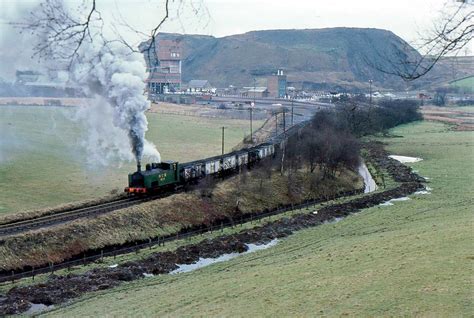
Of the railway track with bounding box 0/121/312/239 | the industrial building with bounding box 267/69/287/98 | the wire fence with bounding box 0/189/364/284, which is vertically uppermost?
the industrial building with bounding box 267/69/287/98

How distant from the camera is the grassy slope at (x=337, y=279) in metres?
13.7

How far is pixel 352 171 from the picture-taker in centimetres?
5094

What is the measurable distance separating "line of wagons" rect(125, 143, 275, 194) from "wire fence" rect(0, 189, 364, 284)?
4201mm

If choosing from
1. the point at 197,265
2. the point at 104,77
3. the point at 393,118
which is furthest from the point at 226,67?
the point at 197,265

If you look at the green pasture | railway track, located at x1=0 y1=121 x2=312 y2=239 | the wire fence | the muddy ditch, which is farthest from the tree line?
the green pasture

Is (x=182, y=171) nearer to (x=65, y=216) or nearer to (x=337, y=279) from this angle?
(x=65, y=216)

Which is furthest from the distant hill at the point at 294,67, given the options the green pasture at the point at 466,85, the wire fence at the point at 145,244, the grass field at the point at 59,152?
the wire fence at the point at 145,244

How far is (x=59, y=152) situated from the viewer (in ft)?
174

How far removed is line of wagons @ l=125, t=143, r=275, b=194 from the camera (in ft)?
112

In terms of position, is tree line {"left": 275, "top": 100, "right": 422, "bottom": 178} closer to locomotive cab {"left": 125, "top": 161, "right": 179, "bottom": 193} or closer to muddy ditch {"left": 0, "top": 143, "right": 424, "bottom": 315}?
muddy ditch {"left": 0, "top": 143, "right": 424, "bottom": 315}

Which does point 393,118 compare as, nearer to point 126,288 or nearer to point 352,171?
point 352,171

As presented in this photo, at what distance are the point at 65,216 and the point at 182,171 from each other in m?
10.4

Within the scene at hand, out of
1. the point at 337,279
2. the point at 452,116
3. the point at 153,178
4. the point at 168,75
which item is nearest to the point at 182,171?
the point at 153,178

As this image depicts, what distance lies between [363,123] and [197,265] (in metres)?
57.2
